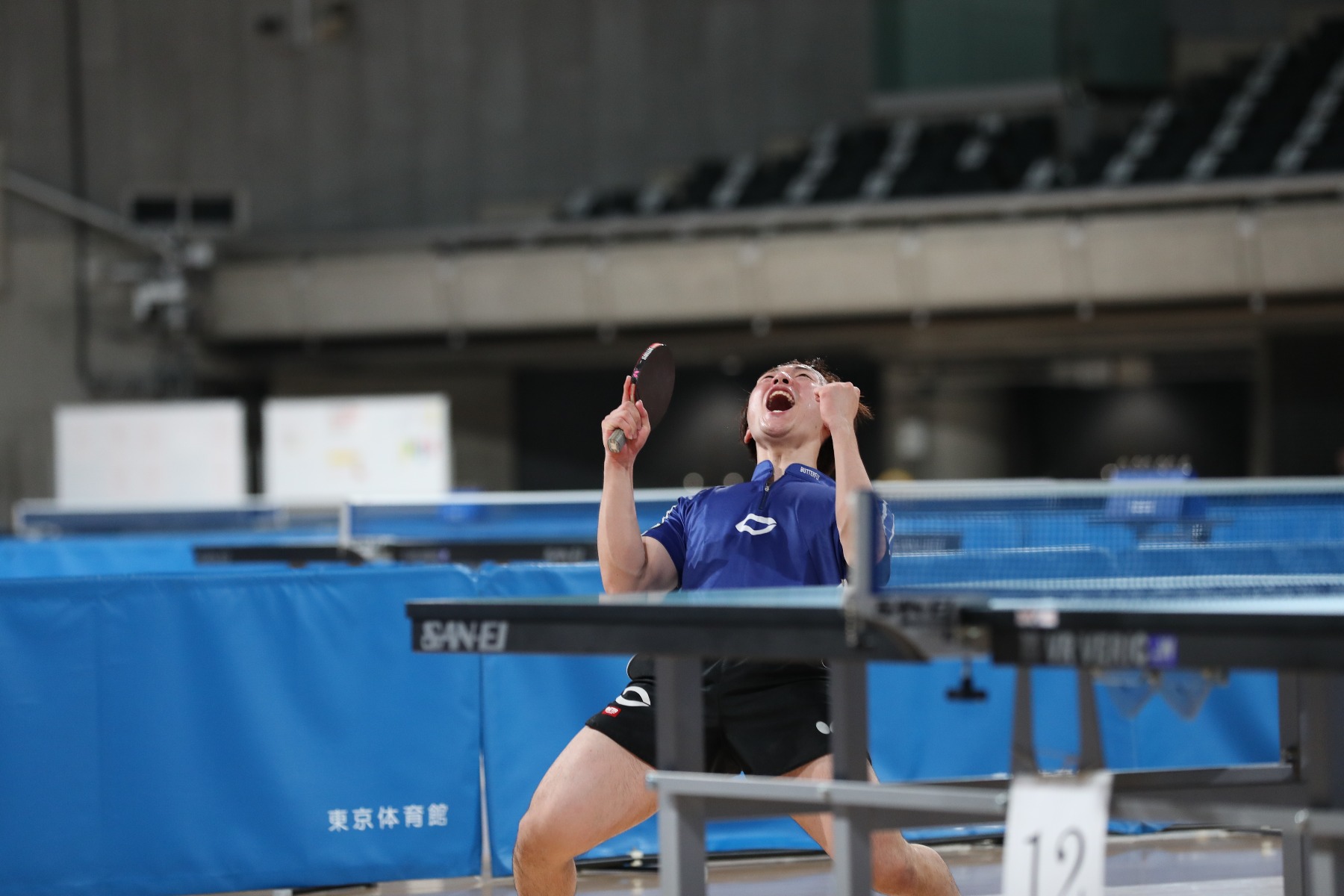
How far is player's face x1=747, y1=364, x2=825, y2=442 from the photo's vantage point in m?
3.34

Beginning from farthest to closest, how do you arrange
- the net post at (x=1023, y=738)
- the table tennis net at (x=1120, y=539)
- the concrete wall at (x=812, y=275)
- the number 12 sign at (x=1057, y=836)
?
1. the concrete wall at (x=812, y=275)
2. the net post at (x=1023, y=738)
3. the table tennis net at (x=1120, y=539)
4. the number 12 sign at (x=1057, y=836)

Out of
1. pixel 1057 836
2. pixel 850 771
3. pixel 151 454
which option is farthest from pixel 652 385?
pixel 151 454

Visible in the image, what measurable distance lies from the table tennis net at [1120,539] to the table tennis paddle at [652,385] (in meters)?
0.56

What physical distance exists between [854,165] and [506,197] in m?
4.67

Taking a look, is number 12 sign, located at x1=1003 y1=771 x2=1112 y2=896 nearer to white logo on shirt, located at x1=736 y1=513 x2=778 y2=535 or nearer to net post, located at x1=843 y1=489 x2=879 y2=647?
net post, located at x1=843 y1=489 x2=879 y2=647

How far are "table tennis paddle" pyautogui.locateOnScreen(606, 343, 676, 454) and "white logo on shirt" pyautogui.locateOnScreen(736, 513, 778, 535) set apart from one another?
0.96 ft

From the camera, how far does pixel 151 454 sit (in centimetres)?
1498

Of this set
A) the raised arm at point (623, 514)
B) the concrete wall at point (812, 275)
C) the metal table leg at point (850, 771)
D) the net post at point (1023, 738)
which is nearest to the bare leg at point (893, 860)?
the metal table leg at point (850, 771)

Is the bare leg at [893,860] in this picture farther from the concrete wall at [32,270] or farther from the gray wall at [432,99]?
the concrete wall at [32,270]

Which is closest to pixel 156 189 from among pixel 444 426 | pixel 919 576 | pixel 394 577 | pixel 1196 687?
pixel 444 426

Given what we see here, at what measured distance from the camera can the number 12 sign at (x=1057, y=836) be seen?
7.29 ft

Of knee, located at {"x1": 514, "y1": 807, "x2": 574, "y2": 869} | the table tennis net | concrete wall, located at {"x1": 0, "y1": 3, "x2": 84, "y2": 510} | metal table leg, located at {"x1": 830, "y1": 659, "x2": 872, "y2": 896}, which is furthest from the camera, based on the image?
concrete wall, located at {"x1": 0, "y1": 3, "x2": 84, "y2": 510}

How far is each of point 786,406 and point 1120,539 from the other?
3.36 metres

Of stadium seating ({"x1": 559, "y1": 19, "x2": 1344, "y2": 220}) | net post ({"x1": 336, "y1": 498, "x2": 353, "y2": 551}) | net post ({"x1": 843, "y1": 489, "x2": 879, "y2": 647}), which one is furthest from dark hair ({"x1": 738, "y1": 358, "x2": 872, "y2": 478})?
stadium seating ({"x1": 559, "y1": 19, "x2": 1344, "y2": 220})
